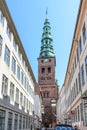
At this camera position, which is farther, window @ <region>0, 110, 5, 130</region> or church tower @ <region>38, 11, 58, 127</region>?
church tower @ <region>38, 11, 58, 127</region>

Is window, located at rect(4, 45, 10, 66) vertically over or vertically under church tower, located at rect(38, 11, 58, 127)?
under

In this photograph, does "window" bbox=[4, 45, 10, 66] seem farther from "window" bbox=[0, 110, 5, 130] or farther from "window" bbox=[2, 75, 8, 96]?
"window" bbox=[0, 110, 5, 130]

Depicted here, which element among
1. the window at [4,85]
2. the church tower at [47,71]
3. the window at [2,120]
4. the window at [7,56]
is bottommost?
the window at [2,120]

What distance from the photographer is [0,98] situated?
16.9m

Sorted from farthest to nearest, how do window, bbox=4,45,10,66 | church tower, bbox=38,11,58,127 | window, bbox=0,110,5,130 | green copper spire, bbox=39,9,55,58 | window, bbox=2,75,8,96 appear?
green copper spire, bbox=39,9,55,58, church tower, bbox=38,11,58,127, window, bbox=4,45,10,66, window, bbox=2,75,8,96, window, bbox=0,110,5,130

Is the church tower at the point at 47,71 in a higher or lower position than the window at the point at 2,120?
higher

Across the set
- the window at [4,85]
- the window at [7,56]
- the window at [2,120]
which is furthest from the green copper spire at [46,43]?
the window at [2,120]

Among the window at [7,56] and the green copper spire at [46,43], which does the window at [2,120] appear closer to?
the window at [7,56]

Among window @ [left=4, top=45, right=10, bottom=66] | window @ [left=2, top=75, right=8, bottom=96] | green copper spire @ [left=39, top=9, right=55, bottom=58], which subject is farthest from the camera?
green copper spire @ [left=39, top=9, right=55, bottom=58]

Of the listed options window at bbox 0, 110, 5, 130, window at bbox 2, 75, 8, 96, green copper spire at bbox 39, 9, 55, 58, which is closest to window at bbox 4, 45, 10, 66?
window at bbox 2, 75, 8, 96

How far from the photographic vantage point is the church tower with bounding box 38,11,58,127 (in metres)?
84.3

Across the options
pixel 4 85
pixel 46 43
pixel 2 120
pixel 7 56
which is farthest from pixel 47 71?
pixel 2 120

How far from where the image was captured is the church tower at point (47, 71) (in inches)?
3318

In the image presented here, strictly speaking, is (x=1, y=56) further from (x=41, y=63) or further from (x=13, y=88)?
(x=41, y=63)
